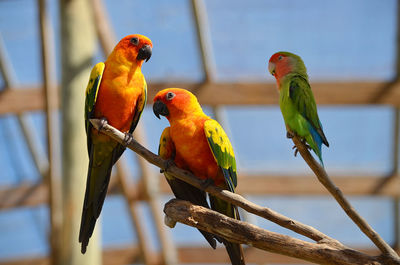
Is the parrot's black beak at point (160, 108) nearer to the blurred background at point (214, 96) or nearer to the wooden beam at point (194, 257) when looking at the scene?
the blurred background at point (214, 96)

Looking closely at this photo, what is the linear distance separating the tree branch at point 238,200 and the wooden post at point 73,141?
1967 mm

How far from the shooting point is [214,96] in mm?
5258

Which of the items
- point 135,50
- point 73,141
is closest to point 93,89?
point 135,50

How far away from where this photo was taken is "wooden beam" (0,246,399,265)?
708cm

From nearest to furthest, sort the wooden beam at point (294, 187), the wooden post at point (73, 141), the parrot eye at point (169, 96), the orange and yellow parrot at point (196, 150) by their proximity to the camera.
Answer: the orange and yellow parrot at point (196, 150)
the parrot eye at point (169, 96)
the wooden post at point (73, 141)
the wooden beam at point (294, 187)

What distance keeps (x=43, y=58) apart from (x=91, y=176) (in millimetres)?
2357

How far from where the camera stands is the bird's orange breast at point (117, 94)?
100 inches

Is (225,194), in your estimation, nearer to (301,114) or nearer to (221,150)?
(221,150)

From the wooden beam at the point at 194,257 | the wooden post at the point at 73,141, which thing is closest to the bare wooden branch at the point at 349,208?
the wooden post at the point at 73,141

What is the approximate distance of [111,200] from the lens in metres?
6.73

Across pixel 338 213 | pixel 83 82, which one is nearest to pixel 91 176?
pixel 83 82

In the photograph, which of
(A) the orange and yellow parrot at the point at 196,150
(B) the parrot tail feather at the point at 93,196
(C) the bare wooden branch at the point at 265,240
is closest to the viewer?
(C) the bare wooden branch at the point at 265,240

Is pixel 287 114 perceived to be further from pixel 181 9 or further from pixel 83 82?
pixel 181 9

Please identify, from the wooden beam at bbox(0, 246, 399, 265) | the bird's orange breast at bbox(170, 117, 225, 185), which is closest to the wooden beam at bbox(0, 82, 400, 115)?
the wooden beam at bbox(0, 246, 399, 265)
